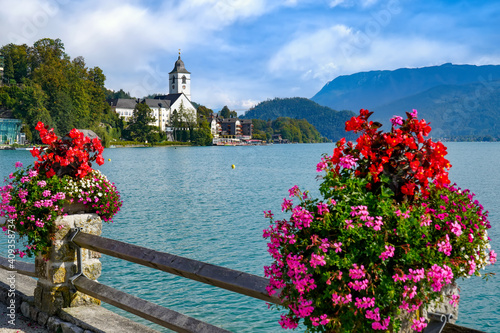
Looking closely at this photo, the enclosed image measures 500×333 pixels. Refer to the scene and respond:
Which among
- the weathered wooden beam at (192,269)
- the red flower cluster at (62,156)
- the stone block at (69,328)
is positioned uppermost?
the red flower cluster at (62,156)

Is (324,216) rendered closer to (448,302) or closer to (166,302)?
(448,302)

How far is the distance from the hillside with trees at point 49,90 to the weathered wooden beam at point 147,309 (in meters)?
89.7

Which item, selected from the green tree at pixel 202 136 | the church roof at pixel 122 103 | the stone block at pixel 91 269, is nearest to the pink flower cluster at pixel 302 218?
the stone block at pixel 91 269

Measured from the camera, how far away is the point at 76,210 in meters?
5.10

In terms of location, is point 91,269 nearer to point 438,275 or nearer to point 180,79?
point 438,275

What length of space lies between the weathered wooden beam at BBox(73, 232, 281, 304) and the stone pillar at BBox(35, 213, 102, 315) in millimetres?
343

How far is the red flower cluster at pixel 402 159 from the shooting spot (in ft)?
8.30

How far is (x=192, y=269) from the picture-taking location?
140 inches

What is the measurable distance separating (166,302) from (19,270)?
3.95 metres

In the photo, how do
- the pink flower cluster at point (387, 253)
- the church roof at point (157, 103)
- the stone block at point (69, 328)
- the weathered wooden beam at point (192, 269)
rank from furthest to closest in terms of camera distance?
the church roof at point (157, 103)
the stone block at point (69, 328)
the weathered wooden beam at point (192, 269)
the pink flower cluster at point (387, 253)

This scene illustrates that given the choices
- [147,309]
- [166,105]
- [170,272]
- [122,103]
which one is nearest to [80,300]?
[147,309]

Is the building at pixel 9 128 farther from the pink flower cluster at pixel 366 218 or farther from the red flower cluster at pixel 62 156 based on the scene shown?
the pink flower cluster at pixel 366 218

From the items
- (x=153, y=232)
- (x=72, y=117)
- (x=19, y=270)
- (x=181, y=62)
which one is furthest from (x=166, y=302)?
(x=181, y=62)

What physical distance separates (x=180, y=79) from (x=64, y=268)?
567 ft
